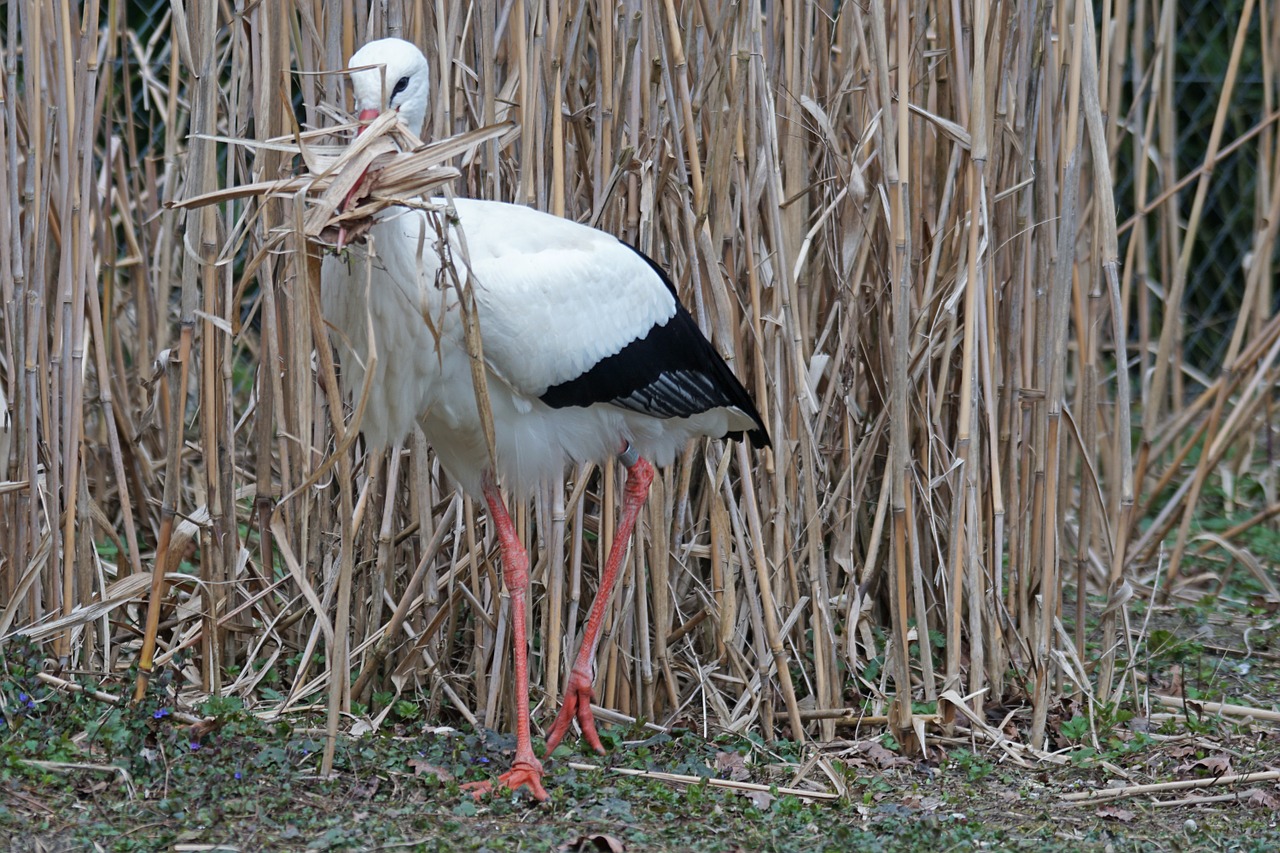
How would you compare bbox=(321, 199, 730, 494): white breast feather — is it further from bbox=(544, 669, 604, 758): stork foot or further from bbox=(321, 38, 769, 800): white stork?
bbox=(544, 669, 604, 758): stork foot

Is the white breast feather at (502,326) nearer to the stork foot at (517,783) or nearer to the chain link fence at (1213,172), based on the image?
the stork foot at (517,783)

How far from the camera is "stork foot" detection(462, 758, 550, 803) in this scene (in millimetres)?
3240

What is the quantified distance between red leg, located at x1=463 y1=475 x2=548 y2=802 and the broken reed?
152 mm

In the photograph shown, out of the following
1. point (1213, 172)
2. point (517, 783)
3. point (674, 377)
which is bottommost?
point (517, 783)

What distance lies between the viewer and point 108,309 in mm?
4383

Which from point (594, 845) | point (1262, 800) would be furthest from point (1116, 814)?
point (594, 845)

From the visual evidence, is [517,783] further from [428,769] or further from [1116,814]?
[1116,814]

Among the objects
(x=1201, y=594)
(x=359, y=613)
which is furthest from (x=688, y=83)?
(x=1201, y=594)

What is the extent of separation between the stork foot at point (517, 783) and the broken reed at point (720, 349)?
384 millimetres

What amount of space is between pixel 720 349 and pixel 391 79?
1.17 m

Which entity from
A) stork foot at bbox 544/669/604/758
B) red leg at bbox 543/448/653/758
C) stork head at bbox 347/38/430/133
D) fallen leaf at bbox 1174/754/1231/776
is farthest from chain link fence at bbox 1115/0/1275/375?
stork head at bbox 347/38/430/133

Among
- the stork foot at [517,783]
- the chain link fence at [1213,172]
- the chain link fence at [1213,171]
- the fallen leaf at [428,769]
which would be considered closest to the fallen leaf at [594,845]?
the stork foot at [517,783]

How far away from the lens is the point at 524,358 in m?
3.25

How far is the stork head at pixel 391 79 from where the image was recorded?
2930 mm
